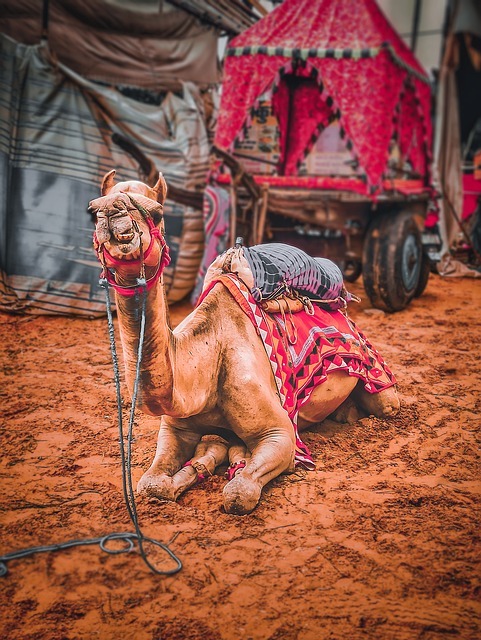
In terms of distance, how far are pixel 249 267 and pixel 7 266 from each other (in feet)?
14.7

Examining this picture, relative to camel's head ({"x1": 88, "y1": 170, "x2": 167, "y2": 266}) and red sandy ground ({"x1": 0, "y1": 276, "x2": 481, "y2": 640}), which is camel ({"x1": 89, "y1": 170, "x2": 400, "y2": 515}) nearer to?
camel's head ({"x1": 88, "y1": 170, "x2": 167, "y2": 266})

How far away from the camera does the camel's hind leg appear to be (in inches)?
173

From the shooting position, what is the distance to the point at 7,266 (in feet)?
24.1

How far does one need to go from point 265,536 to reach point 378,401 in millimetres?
1690

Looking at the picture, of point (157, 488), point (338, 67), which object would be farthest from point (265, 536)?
point (338, 67)

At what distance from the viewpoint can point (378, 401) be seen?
4.38 meters

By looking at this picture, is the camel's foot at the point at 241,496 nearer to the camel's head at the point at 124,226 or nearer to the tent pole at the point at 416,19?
the camel's head at the point at 124,226

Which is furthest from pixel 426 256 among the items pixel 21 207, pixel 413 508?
pixel 413 508

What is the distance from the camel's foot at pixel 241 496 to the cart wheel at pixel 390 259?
16.2ft

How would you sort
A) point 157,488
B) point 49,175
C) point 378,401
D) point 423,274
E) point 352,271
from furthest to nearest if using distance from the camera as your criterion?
point 352,271 < point 423,274 < point 49,175 < point 378,401 < point 157,488

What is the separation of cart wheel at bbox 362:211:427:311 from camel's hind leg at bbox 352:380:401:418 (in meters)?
3.36

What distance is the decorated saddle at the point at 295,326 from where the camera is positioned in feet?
11.9

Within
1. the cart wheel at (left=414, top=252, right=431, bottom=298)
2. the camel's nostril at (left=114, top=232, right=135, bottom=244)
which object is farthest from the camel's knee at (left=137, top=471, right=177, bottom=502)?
the cart wheel at (left=414, top=252, right=431, bottom=298)

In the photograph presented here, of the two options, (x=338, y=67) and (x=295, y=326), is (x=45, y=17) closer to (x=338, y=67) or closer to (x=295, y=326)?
(x=338, y=67)
